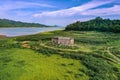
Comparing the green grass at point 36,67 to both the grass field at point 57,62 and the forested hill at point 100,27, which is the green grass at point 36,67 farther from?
the forested hill at point 100,27

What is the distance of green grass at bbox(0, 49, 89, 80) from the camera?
4419cm

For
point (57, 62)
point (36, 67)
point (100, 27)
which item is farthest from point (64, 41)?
point (100, 27)

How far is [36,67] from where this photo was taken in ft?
158

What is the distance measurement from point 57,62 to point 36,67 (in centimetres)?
540

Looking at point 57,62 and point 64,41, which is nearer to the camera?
point 57,62

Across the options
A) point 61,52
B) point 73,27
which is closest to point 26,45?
point 61,52

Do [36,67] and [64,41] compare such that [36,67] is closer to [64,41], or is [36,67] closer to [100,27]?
[64,41]

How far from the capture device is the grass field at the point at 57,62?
4534 centimetres

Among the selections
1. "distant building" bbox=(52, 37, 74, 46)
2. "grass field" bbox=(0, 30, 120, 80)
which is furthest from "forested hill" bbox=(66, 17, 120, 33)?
"grass field" bbox=(0, 30, 120, 80)

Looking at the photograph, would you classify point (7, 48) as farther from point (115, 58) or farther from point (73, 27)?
point (73, 27)

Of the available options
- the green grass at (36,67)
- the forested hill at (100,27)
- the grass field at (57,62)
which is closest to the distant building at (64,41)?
the grass field at (57,62)

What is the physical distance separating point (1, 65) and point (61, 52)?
14738 millimetres

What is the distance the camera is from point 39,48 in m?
61.3

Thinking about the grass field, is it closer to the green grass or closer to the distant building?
the green grass
